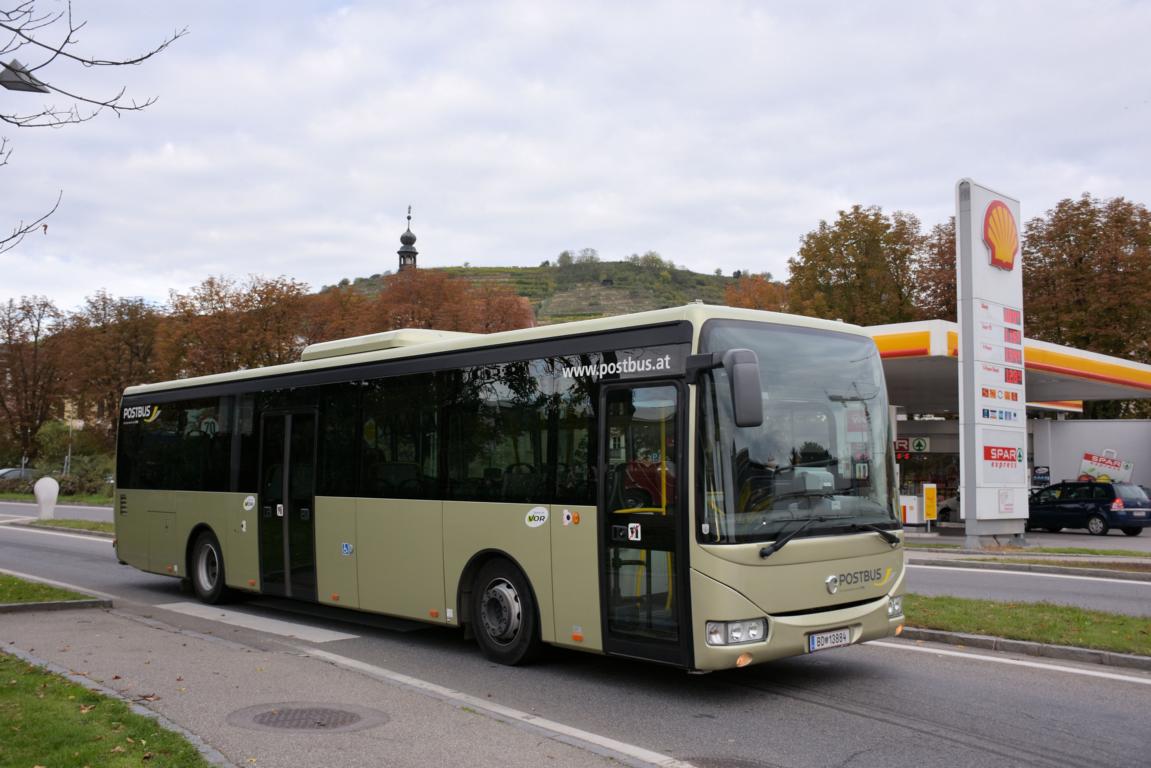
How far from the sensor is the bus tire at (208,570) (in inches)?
551

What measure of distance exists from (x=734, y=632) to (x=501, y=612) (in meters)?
2.70

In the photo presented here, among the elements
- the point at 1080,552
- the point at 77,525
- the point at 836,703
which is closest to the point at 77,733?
the point at 836,703

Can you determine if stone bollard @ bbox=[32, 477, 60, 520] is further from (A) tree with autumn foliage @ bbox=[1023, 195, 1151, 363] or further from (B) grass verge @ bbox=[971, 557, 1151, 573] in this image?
(A) tree with autumn foliage @ bbox=[1023, 195, 1151, 363]

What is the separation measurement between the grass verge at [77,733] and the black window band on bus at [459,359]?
4.32m

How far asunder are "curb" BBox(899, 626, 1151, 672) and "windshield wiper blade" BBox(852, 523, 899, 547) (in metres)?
2.47

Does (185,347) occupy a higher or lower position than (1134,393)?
higher

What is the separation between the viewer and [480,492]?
9.77 metres

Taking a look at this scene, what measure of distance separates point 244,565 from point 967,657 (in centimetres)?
868

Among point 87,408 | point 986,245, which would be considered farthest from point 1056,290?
point 87,408

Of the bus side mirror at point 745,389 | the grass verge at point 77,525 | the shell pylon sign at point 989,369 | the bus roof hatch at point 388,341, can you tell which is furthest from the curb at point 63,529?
the bus side mirror at point 745,389

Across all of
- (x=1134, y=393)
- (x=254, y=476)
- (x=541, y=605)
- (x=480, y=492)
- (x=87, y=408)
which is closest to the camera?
(x=541, y=605)

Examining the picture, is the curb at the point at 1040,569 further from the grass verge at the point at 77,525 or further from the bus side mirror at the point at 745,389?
the grass verge at the point at 77,525

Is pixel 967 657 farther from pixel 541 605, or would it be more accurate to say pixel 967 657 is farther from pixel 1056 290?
pixel 1056 290

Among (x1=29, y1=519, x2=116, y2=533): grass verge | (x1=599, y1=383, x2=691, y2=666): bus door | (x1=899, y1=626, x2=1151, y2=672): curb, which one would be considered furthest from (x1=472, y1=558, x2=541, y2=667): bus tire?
(x1=29, y1=519, x2=116, y2=533): grass verge
